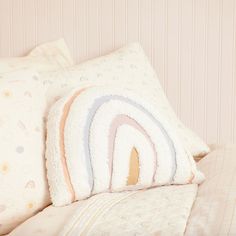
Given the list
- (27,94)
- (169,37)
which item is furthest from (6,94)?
(169,37)

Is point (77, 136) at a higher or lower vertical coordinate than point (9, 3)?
lower

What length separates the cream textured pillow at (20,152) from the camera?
41.0 inches

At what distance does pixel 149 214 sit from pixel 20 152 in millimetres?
304

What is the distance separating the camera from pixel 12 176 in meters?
1.05

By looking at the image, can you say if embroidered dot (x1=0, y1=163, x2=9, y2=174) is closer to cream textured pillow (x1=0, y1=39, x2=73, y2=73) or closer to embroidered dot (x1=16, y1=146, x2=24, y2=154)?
embroidered dot (x1=16, y1=146, x2=24, y2=154)

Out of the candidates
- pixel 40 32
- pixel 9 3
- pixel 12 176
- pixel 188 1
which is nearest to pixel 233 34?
pixel 188 1

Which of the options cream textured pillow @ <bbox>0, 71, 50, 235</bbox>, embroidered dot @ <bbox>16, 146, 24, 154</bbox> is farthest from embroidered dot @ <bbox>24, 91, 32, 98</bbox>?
embroidered dot @ <bbox>16, 146, 24, 154</bbox>

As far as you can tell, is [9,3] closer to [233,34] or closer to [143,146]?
[233,34]

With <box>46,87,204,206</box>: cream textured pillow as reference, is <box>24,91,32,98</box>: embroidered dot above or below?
above

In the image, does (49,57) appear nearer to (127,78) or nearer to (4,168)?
(127,78)

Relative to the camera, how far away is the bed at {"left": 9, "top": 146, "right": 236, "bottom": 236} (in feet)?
2.97

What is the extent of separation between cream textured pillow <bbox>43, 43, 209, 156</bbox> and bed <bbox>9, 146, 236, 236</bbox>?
355mm

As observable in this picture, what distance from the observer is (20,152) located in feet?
3.56

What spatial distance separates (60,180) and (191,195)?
11.0 inches
